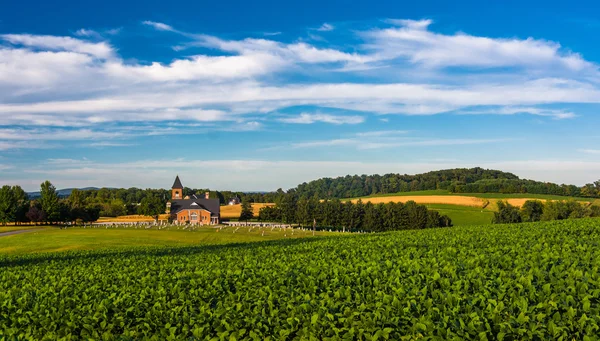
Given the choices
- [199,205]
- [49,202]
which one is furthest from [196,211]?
[49,202]

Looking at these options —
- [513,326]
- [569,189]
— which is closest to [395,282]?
[513,326]

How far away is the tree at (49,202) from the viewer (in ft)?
396

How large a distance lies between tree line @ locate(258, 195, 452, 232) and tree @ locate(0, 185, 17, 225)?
7110 cm

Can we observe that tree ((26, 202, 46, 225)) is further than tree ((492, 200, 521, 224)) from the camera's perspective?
Yes

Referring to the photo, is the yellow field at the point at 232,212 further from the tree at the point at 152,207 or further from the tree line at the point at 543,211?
the tree line at the point at 543,211

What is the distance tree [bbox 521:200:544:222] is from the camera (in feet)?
397

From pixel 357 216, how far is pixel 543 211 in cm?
5048

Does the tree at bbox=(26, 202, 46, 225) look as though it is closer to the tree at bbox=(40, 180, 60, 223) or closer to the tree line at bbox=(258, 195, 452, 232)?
the tree at bbox=(40, 180, 60, 223)

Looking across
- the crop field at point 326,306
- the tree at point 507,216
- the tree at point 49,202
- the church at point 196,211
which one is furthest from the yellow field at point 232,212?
the crop field at point 326,306

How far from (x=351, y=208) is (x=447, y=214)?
94.1 ft

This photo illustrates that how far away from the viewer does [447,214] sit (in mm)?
134250

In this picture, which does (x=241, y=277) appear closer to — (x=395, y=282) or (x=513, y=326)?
(x=395, y=282)

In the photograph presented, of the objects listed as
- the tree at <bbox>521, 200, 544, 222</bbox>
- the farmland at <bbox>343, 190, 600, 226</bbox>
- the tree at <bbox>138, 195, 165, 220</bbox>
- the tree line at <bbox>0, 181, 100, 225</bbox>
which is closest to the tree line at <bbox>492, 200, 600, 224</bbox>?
the tree at <bbox>521, 200, 544, 222</bbox>

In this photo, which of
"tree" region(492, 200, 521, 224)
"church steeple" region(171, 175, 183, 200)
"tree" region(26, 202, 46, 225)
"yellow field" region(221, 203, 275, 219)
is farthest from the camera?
"yellow field" region(221, 203, 275, 219)
